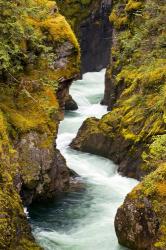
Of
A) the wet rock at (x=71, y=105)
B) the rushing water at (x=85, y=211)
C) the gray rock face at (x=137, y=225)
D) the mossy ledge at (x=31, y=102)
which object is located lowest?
the wet rock at (x=71, y=105)

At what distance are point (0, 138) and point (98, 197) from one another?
6615 mm

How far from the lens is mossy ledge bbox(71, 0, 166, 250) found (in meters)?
14.4

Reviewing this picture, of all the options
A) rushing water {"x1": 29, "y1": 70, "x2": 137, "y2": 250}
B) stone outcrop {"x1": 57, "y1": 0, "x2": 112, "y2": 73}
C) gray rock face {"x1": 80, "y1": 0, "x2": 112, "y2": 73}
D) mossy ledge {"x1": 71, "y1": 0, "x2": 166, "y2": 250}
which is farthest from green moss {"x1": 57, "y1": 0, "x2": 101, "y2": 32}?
rushing water {"x1": 29, "y1": 70, "x2": 137, "y2": 250}

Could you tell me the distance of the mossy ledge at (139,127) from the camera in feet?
47.4

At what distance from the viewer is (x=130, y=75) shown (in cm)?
2828

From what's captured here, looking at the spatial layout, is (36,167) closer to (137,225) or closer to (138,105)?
(137,225)

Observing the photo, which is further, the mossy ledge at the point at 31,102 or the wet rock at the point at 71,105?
the wet rock at the point at 71,105

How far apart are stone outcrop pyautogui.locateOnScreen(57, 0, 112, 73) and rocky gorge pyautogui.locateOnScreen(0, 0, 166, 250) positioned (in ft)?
50.0

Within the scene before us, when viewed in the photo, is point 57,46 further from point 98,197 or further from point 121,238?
point 121,238

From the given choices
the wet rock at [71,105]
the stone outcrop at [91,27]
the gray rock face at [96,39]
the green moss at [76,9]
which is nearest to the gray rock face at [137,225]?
the wet rock at [71,105]

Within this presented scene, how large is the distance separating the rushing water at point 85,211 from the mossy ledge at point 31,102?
32.3 inches

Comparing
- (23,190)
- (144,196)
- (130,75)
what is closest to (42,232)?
(23,190)

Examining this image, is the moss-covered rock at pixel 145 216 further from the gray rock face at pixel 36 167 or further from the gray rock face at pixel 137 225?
the gray rock face at pixel 36 167

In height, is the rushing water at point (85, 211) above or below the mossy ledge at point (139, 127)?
below
